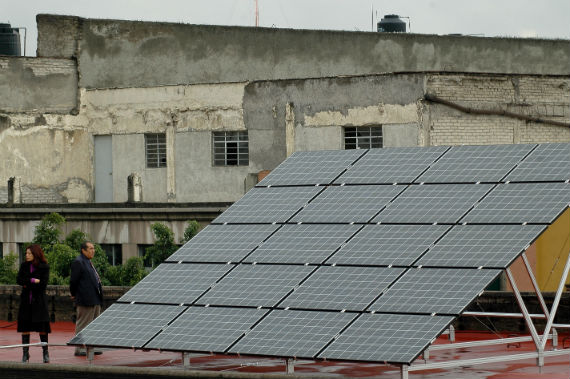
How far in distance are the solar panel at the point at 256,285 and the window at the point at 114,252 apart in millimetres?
21421

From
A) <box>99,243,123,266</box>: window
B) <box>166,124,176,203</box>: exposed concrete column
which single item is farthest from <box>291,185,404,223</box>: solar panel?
<box>166,124,176,203</box>: exposed concrete column

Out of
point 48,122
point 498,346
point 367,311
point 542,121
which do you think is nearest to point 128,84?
point 48,122

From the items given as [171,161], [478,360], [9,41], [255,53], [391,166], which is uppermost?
[9,41]

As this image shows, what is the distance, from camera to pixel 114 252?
39.5m

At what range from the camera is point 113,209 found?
3931 centimetres

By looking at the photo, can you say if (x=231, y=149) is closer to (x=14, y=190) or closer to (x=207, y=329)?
(x=14, y=190)

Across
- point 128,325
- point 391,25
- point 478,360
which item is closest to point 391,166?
point 478,360

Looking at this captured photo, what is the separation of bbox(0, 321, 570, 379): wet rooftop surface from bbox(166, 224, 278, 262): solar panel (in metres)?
1.29

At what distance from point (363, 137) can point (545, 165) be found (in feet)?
87.2

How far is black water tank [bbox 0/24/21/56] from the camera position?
57.2 meters

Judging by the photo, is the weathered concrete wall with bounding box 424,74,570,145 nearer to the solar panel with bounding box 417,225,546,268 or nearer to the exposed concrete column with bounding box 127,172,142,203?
the exposed concrete column with bounding box 127,172,142,203

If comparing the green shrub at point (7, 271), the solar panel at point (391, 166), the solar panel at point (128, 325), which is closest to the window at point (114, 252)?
the green shrub at point (7, 271)

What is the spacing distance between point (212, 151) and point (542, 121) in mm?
10943

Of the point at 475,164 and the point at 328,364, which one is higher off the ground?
the point at 475,164
